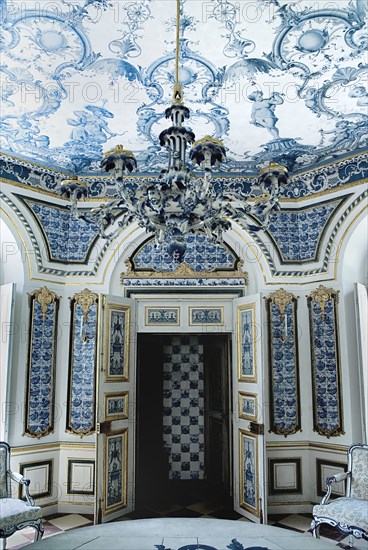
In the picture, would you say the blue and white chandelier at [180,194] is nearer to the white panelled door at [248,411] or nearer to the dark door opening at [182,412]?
the white panelled door at [248,411]

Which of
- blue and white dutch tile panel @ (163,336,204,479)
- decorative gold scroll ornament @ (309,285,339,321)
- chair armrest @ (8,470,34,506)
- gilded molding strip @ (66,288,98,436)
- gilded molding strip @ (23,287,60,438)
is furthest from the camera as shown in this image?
blue and white dutch tile panel @ (163,336,204,479)

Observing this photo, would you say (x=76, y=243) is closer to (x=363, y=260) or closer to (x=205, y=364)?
(x=205, y=364)

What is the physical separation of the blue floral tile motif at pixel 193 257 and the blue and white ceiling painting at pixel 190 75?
1.05m

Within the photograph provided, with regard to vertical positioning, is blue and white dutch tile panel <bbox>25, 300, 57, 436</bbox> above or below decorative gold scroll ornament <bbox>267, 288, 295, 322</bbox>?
below

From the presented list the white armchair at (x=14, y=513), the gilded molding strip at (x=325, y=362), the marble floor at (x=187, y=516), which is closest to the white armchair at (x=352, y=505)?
the marble floor at (x=187, y=516)

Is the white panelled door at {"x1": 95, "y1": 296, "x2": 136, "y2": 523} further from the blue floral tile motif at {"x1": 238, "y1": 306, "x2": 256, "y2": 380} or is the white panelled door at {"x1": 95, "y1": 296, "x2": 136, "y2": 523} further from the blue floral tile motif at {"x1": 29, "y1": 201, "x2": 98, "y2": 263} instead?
the blue floral tile motif at {"x1": 238, "y1": 306, "x2": 256, "y2": 380}

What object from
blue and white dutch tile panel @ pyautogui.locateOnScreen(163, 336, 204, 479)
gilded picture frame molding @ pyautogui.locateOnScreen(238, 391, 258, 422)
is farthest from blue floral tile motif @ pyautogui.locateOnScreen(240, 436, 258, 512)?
blue and white dutch tile panel @ pyautogui.locateOnScreen(163, 336, 204, 479)

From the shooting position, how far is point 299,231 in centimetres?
576

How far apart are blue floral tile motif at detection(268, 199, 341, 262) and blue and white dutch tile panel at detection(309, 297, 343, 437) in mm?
597

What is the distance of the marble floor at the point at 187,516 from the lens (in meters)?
4.52

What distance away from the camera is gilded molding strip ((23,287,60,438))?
524cm

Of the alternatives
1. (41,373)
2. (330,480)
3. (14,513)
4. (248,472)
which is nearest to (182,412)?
(248,472)

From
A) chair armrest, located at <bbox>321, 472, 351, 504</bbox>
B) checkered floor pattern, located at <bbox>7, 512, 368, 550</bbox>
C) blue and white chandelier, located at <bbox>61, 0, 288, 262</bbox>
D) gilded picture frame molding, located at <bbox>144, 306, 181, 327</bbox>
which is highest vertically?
blue and white chandelier, located at <bbox>61, 0, 288, 262</bbox>

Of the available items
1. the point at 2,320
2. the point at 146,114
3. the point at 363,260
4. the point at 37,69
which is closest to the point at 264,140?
the point at 146,114
